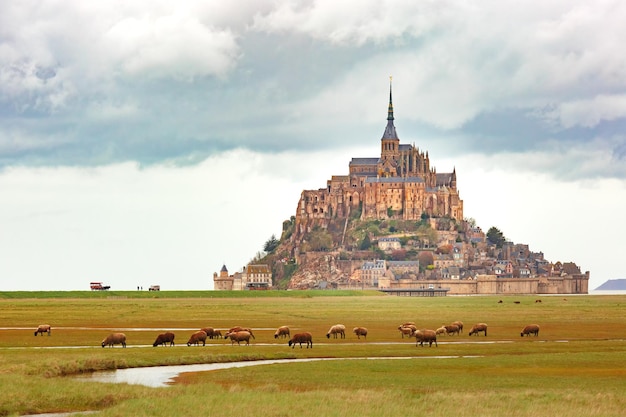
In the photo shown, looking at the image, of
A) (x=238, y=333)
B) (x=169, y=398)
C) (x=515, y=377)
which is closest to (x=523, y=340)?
(x=238, y=333)

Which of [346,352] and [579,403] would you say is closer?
[579,403]

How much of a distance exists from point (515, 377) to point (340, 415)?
10.6 meters

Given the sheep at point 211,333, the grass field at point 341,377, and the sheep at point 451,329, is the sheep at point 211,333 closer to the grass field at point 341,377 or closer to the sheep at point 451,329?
the grass field at point 341,377

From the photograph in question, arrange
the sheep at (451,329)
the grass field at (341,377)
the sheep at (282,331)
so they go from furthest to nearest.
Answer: the sheep at (451,329) → the sheep at (282,331) → the grass field at (341,377)

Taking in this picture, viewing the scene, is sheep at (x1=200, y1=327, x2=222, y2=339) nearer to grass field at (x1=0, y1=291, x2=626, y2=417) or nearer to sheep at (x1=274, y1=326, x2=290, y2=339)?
grass field at (x1=0, y1=291, x2=626, y2=417)

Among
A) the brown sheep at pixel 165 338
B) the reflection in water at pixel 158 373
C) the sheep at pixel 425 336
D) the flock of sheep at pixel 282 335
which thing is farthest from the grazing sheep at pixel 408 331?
the brown sheep at pixel 165 338

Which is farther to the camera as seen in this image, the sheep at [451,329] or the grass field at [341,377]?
the sheep at [451,329]

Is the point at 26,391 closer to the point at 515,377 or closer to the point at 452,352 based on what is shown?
the point at 515,377

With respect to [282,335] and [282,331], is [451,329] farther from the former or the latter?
[282,331]

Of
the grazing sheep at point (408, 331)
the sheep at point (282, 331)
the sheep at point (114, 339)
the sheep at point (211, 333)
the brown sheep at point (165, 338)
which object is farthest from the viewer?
the grazing sheep at point (408, 331)

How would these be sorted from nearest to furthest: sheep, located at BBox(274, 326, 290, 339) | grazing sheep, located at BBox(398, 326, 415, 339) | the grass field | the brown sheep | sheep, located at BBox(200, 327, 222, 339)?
the grass field, the brown sheep, sheep, located at BBox(200, 327, 222, 339), sheep, located at BBox(274, 326, 290, 339), grazing sheep, located at BBox(398, 326, 415, 339)

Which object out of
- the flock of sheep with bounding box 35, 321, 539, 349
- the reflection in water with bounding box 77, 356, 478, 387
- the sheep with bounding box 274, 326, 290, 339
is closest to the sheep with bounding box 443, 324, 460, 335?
the flock of sheep with bounding box 35, 321, 539, 349

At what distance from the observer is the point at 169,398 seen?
31750mm

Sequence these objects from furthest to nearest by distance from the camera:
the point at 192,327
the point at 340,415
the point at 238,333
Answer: the point at 192,327, the point at 238,333, the point at 340,415
